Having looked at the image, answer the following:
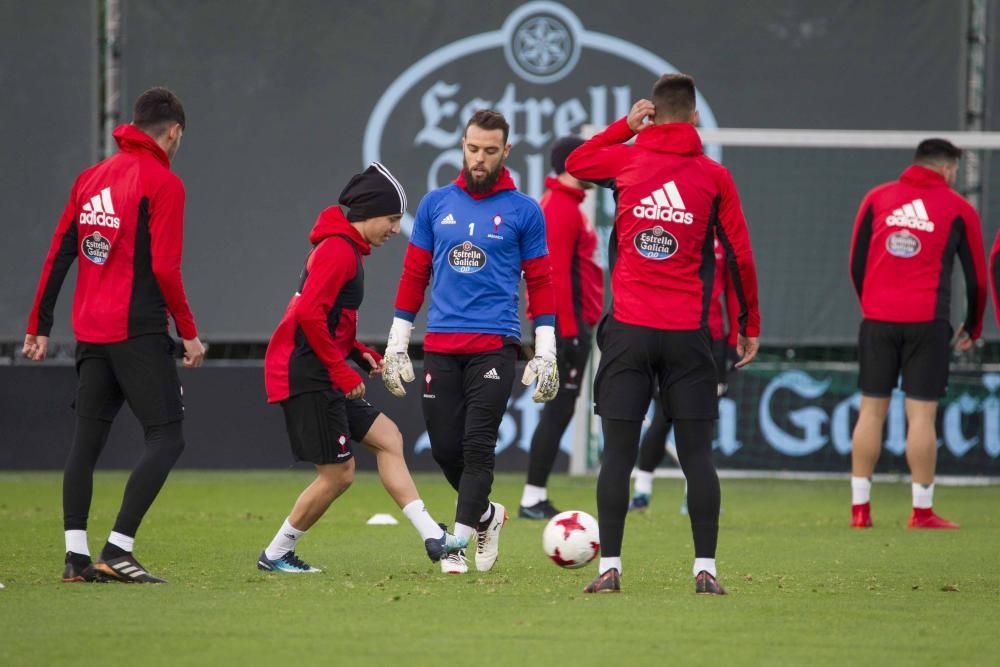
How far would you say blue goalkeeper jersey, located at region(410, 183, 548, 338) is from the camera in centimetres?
704

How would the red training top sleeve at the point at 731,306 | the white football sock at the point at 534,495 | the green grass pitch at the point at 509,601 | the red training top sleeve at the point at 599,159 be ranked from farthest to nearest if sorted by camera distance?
the white football sock at the point at 534,495
the red training top sleeve at the point at 731,306
the red training top sleeve at the point at 599,159
the green grass pitch at the point at 509,601

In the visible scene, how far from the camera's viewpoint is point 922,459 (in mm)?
9664

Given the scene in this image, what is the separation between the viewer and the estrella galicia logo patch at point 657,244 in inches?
243

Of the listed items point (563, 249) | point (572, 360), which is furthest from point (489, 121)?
point (572, 360)

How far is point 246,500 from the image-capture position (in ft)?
38.0

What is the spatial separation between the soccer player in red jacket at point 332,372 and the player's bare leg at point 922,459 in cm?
393

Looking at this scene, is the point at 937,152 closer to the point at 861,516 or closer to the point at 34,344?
the point at 861,516

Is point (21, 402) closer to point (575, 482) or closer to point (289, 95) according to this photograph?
point (289, 95)

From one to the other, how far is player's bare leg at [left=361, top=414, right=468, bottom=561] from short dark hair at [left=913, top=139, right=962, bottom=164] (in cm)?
446

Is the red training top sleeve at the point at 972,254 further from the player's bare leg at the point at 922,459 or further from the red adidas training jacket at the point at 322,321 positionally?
the red adidas training jacket at the point at 322,321

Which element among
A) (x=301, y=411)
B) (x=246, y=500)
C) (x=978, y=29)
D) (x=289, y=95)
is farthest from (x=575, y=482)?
(x=301, y=411)

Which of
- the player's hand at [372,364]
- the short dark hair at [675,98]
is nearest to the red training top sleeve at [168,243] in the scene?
the player's hand at [372,364]

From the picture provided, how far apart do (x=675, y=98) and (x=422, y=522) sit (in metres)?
2.23

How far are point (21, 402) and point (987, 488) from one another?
327 inches
